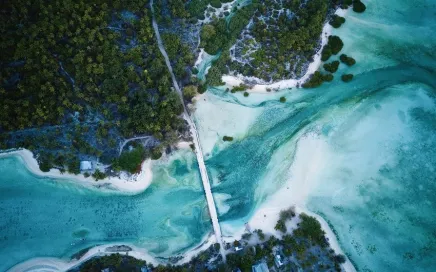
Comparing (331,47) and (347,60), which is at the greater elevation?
(331,47)

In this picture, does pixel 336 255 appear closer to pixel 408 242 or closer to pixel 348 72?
pixel 408 242

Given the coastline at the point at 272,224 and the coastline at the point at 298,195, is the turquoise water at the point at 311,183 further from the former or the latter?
the coastline at the point at 272,224

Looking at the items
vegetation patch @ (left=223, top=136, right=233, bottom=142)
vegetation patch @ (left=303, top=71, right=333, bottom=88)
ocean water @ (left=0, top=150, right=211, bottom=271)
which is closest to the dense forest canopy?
ocean water @ (left=0, top=150, right=211, bottom=271)

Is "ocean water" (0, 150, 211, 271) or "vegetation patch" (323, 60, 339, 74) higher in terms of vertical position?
"vegetation patch" (323, 60, 339, 74)

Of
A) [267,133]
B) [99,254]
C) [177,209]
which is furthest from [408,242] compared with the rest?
[99,254]

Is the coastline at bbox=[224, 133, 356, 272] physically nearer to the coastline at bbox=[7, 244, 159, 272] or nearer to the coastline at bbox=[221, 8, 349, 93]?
the coastline at bbox=[221, 8, 349, 93]

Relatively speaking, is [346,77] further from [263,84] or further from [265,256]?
[265,256]

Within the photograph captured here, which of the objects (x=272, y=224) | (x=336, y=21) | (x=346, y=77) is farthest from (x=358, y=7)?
(x=272, y=224)
